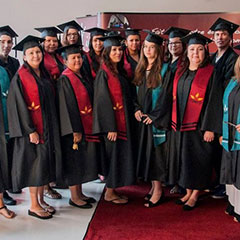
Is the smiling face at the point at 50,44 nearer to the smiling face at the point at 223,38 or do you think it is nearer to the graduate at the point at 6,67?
the graduate at the point at 6,67

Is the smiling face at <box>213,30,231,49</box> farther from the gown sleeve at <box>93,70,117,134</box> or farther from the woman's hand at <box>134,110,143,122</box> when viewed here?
the gown sleeve at <box>93,70,117,134</box>

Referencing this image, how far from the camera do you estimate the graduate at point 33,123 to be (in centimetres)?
309

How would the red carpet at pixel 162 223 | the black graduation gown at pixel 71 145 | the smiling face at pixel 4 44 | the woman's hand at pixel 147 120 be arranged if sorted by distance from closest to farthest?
the red carpet at pixel 162 223 → the black graduation gown at pixel 71 145 → the woman's hand at pixel 147 120 → the smiling face at pixel 4 44

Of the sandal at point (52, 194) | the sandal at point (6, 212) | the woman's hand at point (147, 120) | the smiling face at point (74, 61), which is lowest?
the sandal at point (52, 194)

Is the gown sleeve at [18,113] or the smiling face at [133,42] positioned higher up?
the smiling face at [133,42]

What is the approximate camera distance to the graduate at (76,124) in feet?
10.9

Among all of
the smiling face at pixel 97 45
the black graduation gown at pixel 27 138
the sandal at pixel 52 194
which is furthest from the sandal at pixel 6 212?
the smiling face at pixel 97 45

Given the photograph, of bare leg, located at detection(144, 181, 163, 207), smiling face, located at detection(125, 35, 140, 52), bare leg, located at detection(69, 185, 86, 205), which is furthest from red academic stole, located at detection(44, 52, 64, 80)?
bare leg, located at detection(144, 181, 163, 207)

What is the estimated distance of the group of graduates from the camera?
3.16 meters

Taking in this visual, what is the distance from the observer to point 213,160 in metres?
3.48

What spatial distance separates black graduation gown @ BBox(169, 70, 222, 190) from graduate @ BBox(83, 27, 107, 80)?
38.2 inches

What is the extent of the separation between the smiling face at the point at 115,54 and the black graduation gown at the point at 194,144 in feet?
2.10

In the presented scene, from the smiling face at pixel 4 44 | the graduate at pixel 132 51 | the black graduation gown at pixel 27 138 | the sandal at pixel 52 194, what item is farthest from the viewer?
the sandal at pixel 52 194

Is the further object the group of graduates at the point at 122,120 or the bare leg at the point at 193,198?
the bare leg at the point at 193,198
